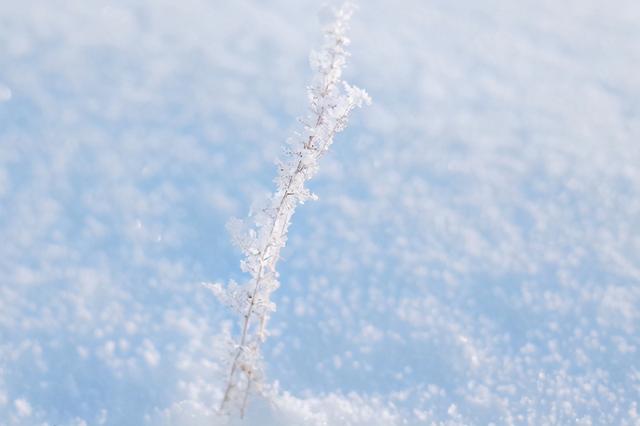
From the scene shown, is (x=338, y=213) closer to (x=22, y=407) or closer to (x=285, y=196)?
(x=285, y=196)

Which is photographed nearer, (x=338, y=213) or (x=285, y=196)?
(x=285, y=196)

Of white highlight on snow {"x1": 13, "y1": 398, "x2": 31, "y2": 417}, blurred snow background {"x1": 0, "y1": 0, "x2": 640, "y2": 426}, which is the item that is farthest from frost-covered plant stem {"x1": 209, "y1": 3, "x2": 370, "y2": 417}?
white highlight on snow {"x1": 13, "y1": 398, "x2": 31, "y2": 417}

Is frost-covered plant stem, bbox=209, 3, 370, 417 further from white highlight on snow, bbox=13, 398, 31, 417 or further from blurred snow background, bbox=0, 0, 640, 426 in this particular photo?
white highlight on snow, bbox=13, 398, 31, 417

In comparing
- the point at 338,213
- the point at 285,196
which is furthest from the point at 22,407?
the point at 338,213

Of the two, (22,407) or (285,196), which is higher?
(285,196)

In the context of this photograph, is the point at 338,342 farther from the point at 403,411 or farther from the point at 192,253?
the point at 192,253

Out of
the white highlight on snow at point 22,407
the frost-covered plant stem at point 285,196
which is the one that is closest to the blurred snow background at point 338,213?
A: the white highlight on snow at point 22,407

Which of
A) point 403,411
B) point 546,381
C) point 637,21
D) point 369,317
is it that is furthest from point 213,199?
point 637,21
